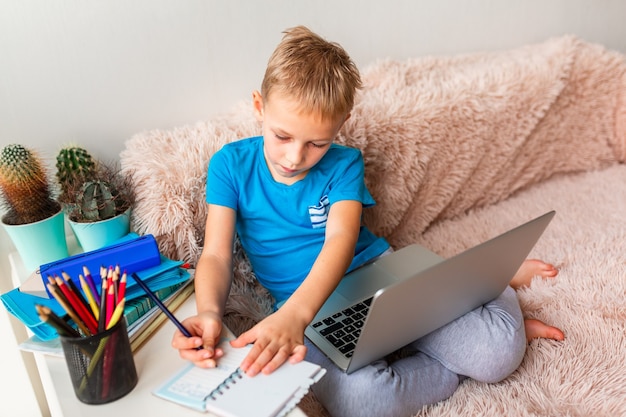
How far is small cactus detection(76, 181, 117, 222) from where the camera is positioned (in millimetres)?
943

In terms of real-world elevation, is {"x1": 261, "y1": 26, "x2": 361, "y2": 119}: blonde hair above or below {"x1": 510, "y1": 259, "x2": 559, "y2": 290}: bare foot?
above

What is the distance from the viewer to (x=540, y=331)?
1.04 meters

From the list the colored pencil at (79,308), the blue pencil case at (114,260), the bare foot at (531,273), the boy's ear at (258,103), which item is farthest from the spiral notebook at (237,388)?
the bare foot at (531,273)

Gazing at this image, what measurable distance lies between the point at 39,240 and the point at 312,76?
57 cm

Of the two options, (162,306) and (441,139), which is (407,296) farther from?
(441,139)

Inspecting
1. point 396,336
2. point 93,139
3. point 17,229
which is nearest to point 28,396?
point 17,229

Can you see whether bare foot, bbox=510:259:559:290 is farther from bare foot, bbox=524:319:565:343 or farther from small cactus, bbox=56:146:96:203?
small cactus, bbox=56:146:96:203

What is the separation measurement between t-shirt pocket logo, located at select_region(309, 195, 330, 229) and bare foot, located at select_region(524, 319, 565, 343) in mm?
461

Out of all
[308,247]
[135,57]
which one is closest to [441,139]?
[308,247]

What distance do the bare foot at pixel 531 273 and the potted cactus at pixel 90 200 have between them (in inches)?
34.0

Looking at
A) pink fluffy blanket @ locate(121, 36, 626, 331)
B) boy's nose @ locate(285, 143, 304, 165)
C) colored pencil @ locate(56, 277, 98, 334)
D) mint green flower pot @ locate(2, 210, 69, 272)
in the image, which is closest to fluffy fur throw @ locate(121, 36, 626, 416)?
pink fluffy blanket @ locate(121, 36, 626, 331)

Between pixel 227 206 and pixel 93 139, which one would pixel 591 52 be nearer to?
pixel 227 206

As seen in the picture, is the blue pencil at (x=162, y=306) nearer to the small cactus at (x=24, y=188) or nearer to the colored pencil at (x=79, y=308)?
the colored pencil at (x=79, y=308)

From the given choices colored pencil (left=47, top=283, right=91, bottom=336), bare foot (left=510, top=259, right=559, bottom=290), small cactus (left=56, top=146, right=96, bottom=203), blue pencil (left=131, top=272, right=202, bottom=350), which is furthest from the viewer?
bare foot (left=510, top=259, right=559, bottom=290)
